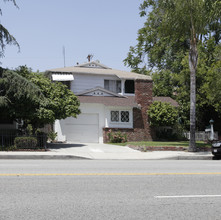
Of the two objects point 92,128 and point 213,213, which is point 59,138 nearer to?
point 92,128

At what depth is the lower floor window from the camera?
30203mm

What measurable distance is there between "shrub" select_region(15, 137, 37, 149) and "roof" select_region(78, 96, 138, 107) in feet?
30.9

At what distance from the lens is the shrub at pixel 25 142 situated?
1986 cm

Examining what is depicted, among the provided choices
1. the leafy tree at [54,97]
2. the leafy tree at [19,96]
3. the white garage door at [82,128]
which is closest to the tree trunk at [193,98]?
the leafy tree at [54,97]

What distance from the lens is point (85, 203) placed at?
6602mm

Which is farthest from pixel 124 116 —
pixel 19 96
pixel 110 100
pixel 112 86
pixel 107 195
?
pixel 107 195

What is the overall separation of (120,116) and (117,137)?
2202 mm

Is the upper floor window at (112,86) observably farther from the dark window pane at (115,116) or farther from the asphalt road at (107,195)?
the asphalt road at (107,195)

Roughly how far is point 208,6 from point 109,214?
1759 centimetres

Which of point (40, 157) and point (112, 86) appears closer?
point (40, 157)

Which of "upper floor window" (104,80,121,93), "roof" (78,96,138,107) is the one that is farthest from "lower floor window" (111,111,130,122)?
"upper floor window" (104,80,121,93)

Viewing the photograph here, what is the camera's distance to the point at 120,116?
99.4 ft

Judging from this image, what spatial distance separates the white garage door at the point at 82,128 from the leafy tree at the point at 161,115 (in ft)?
15.4

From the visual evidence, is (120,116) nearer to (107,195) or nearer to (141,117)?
(141,117)
